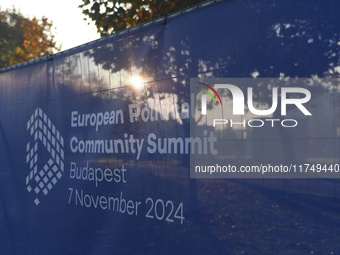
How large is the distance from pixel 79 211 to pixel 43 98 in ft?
3.98

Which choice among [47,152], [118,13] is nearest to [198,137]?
[47,152]

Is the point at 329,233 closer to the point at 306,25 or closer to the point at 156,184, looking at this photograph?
the point at 306,25

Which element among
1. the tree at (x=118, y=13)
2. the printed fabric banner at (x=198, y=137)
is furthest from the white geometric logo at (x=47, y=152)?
the tree at (x=118, y=13)

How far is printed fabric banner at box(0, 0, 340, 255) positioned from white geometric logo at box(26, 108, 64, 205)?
0.8 inches

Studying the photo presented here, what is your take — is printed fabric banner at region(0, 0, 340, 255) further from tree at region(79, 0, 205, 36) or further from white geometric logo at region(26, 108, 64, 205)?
tree at region(79, 0, 205, 36)

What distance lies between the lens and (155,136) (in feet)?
10.6

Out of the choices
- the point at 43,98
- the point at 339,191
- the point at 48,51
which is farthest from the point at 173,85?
the point at 48,51

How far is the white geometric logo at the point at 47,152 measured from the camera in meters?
4.30

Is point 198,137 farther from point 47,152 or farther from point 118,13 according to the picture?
point 118,13

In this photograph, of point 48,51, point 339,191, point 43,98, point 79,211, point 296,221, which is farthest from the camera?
point 48,51

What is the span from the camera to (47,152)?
14.6ft

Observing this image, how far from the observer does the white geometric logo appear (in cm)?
430

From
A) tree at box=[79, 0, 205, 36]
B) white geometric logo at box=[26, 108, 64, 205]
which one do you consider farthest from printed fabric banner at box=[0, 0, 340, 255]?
tree at box=[79, 0, 205, 36]

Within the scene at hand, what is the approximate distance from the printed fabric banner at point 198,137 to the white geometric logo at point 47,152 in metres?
0.02
